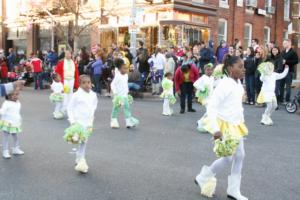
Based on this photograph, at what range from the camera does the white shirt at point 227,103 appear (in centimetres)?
543

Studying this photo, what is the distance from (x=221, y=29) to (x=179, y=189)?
74.9ft

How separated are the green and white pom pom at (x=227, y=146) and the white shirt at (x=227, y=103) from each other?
0.27m

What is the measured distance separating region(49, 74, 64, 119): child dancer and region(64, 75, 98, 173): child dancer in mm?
5382

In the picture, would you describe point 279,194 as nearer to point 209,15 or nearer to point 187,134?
point 187,134

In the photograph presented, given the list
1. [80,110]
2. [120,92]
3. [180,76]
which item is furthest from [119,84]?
[80,110]

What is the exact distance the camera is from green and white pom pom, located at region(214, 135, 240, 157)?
528 cm

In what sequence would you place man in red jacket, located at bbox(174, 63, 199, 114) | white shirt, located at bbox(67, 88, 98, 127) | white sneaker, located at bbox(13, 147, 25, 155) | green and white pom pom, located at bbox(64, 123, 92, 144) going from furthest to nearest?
man in red jacket, located at bbox(174, 63, 199, 114)
white sneaker, located at bbox(13, 147, 25, 155)
white shirt, located at bbox(67, 88, 98, 127)
green and white pom pom, located at bbox(64, 123, 92, 144)

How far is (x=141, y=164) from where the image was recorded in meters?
7.27

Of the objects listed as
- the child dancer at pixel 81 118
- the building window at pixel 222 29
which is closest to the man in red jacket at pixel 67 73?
the child dancer at pixel 81 118

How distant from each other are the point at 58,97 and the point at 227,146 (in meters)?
7.88

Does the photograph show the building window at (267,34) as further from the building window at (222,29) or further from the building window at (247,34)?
the building window at (222,29)

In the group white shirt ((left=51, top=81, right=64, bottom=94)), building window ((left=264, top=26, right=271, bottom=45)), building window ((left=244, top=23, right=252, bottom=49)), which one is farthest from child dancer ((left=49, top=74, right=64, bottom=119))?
building window ((left=264, top=26, right=271, bottom=45))

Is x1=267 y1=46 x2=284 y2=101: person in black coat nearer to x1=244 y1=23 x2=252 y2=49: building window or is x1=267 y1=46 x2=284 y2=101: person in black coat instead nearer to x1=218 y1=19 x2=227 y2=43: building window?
x1=218 y1=19 x2=227 y2=43: building window

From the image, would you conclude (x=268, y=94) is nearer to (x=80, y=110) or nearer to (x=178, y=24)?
(x=80, y=110)
